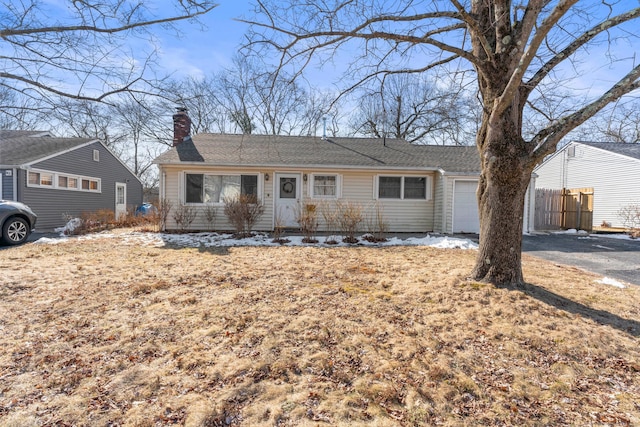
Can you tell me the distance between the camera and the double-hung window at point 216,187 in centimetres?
1073

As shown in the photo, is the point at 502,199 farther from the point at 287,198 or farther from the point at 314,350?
the point at 287,198

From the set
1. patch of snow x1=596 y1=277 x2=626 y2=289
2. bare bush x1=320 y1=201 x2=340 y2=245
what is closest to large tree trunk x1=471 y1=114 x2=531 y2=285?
patch of snow x1=596 y1=277 x2=626 y2=289

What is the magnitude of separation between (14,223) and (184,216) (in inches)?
163

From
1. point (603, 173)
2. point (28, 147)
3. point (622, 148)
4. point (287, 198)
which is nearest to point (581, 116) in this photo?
point (287, 198)

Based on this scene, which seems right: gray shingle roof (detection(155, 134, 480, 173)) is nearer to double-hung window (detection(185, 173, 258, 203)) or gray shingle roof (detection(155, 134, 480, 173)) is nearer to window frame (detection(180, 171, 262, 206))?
window frame (detection(180, 171, 262, 206))

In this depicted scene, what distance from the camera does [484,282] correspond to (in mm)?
4172

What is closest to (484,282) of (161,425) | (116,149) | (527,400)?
(527,400)

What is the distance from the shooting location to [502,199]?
4.04 metres

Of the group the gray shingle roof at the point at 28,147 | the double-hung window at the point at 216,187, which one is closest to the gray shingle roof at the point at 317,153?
the double-hung window at the point at 216,187

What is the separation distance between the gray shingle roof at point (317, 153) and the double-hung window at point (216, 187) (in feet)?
2.13

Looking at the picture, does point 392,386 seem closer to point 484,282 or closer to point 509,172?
point 484,282

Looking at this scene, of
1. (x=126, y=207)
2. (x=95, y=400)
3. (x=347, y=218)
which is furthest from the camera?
(x=126, y=207)

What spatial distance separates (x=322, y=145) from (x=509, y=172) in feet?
30.7

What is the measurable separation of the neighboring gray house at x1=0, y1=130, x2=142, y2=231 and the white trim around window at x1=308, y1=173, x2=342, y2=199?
9.95 meters
